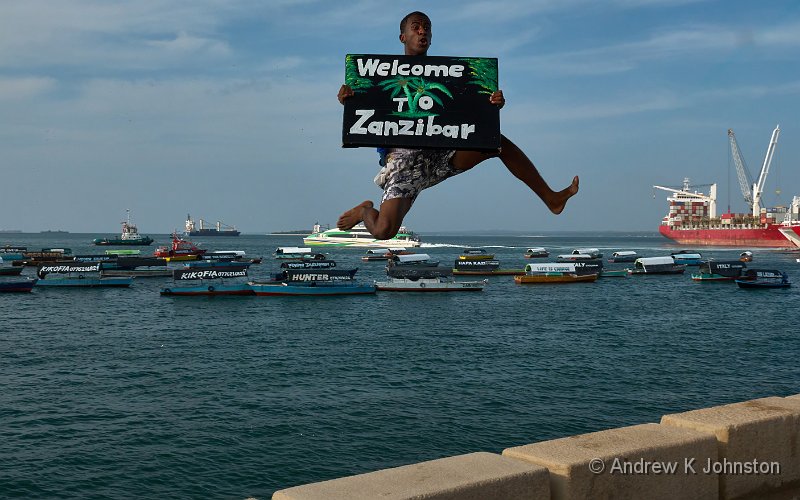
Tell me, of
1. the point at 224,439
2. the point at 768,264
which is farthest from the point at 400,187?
the point at 768,264

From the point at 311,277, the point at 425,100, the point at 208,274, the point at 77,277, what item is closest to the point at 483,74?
the point at 425,100

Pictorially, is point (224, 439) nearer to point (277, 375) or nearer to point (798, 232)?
point (277, 375)

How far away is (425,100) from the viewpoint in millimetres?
4895

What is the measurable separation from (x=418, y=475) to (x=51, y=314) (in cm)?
7396

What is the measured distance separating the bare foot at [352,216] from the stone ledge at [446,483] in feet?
7.12

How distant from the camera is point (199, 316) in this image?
69062 millimetres

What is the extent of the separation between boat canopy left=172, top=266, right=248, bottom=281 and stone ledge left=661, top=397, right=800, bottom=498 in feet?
272

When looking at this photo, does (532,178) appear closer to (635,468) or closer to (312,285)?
(635,468)

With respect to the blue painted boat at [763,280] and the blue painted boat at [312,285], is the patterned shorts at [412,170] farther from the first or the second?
the blue painted boat at [763,280]

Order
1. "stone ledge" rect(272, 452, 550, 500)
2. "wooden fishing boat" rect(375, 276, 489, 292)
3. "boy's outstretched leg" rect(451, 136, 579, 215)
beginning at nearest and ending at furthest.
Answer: "stone ledge" rect(272, 452, 550, 500) < "boy's outstretched leg" rect(451, 136, 579, 215) < "wooden fishing boat" rect(375, 276, 489, 292)

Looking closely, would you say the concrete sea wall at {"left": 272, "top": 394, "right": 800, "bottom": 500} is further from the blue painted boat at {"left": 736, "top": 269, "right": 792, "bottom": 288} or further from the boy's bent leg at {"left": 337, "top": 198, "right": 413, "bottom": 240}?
the blue painted boat at {"left": 736, "top": 269, "right": 792, "bottom": 288}

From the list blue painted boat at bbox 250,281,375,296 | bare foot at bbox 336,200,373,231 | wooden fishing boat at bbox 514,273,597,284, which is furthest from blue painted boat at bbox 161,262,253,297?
bare foot at bbox 336,200,373,231

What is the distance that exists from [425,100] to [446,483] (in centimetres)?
263

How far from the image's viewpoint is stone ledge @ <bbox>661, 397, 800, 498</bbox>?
5903 millimetres
